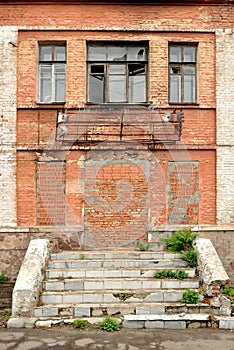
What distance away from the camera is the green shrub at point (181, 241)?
9.59 metres

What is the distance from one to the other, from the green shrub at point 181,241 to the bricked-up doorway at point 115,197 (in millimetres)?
983

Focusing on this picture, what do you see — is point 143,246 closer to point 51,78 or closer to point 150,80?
point 150,80

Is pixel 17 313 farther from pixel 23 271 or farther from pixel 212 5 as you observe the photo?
pixel 212 5

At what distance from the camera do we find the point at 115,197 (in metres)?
10.6

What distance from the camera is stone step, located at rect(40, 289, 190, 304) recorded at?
7824 millimetres

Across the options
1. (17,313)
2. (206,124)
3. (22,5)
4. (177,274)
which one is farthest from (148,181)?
(22,5)

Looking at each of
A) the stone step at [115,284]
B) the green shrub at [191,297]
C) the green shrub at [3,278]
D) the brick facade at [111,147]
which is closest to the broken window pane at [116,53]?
the brick facade at [111,147]

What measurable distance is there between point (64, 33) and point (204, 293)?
7.01 m

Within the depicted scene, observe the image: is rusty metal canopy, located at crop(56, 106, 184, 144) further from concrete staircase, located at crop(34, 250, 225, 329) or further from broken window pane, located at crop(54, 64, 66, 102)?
concrete staircase, located at crop(34, 250, 225, 329)

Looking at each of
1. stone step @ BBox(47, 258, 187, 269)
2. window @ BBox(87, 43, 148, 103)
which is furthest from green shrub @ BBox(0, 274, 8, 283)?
window @ BBox(87, 43, 148, 103)

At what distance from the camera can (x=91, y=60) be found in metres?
10.9

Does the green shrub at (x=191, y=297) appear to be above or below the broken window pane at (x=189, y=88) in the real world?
below

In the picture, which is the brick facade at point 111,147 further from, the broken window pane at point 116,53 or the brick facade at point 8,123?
the broken window pane at point 116,53

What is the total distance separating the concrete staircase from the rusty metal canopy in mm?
2893
